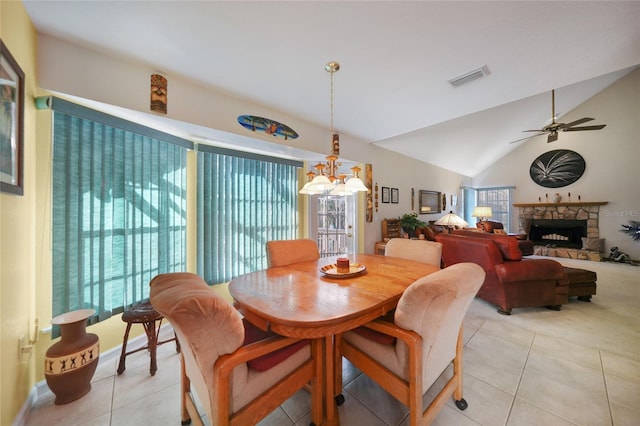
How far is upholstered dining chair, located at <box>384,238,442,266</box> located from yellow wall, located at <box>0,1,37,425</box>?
275cm

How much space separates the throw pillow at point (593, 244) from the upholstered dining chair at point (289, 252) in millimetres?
7116

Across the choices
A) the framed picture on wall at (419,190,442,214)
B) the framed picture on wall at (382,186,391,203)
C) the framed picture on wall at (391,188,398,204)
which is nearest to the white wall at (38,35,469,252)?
the framed picture on wall at (382,186,391,203)

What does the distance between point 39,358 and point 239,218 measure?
6.15 feet

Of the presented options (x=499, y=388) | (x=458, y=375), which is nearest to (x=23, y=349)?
(x=458, y=375)

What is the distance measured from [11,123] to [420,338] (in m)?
2.39

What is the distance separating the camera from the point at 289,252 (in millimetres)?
2176

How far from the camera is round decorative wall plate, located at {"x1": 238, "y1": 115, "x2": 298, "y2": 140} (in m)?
2.39

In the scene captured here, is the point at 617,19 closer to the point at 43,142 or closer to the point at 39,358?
the point at 43,142

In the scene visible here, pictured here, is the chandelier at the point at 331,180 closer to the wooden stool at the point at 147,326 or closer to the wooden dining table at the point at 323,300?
the wooden dining table at the point at 323,300

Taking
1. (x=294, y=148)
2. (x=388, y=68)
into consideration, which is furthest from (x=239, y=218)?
(x=388, y=68)

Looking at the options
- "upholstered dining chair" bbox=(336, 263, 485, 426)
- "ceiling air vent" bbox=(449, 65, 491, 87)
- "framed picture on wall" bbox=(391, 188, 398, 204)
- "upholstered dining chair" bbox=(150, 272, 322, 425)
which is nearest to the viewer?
"upholstered dining chair" bbox=(150, 272, 322, 425)

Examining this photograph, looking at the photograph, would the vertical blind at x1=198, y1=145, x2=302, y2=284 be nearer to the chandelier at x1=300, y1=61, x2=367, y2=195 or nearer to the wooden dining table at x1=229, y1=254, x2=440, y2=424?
the wooden dining table at x1=229, y1=254, x2=440, y2=424

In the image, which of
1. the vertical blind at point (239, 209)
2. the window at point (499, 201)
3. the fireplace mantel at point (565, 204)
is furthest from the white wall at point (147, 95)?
the window at point (499, 201)

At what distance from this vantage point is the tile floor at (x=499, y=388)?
52.1 inches
